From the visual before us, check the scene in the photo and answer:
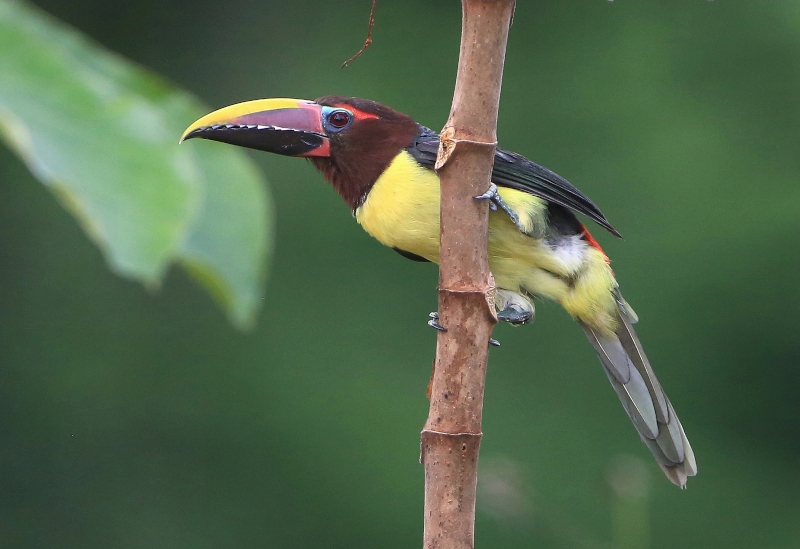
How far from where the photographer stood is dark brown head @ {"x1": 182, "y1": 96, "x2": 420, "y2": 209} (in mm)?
2047

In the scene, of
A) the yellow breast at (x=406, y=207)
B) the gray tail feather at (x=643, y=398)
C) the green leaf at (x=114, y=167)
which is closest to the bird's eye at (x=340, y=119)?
the yellow breast at (x=406, y=207)

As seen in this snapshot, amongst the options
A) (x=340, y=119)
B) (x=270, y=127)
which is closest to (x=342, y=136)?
(x=340, y=119)

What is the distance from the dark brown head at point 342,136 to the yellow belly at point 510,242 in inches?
1.5

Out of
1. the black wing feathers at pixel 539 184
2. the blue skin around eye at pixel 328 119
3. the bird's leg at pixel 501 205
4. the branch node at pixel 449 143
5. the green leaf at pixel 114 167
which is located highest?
the blue skin around eye at pixel 328 119

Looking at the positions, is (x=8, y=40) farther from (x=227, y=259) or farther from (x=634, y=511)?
(x=634, y=511)

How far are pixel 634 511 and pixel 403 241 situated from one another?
937 mm

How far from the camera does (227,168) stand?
3.69 ft

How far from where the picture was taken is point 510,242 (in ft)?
6.79

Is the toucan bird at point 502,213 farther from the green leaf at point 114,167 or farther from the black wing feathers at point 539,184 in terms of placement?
the green leaf at point 114,167

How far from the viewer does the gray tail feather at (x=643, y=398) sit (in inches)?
84.0

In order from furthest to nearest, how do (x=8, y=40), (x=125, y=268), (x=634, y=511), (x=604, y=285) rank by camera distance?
(x=634, y=511) < (x=604, y=285) < (x=8, y=40) < (x=125, y=268)

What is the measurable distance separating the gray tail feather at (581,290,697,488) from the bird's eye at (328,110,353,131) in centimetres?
73

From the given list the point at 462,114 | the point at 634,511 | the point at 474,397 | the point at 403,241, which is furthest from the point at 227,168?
the point at 634,511

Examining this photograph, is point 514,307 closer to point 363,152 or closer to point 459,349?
point 363,152
